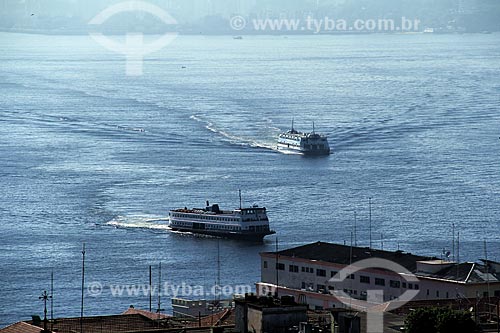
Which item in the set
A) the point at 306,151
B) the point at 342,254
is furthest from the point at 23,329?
the point at 306,151

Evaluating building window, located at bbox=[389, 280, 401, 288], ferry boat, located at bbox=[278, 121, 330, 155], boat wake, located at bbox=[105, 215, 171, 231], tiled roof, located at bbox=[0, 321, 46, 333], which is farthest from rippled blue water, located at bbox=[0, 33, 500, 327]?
tiled roof, located at bbox=[0, 321, 46, 333]

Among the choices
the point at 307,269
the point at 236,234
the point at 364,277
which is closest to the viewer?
the point at 364,277

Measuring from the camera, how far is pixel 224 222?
78.9ft

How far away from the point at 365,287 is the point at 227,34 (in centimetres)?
9786

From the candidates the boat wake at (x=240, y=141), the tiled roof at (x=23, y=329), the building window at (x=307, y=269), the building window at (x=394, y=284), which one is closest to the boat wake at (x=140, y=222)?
the building window at (x=307, y=269)

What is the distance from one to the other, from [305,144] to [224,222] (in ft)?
28.0

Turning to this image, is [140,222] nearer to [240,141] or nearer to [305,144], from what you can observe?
[305,144]

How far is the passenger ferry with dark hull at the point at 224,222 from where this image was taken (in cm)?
2338

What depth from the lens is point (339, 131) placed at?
119 ft

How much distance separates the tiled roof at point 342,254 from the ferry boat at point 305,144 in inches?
597

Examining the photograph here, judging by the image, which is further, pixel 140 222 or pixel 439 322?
pixel 140 222

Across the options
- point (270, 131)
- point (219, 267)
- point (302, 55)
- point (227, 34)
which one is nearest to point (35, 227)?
point (219, 267)

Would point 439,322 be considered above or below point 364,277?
below

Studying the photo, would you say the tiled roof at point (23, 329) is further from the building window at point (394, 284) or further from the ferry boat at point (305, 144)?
the ferry boat at point (305, 144)
